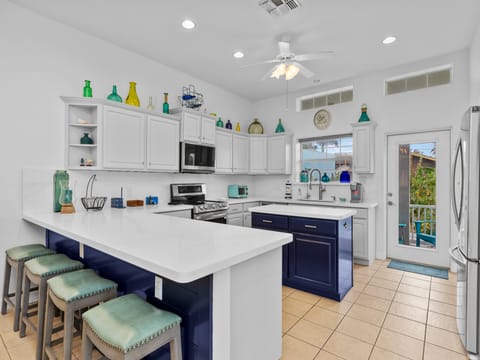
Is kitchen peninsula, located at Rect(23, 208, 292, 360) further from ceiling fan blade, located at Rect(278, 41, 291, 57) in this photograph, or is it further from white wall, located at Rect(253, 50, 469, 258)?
white wall, located at Rect(253, 50, 469, 258)

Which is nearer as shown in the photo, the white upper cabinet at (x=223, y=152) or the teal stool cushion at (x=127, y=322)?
the teal stool cushion at (x=127, y=322)

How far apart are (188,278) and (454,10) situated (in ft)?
12.2

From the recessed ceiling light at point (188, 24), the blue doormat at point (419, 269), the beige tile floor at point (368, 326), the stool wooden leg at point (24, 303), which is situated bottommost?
the beige tile floor at point (368, 326)

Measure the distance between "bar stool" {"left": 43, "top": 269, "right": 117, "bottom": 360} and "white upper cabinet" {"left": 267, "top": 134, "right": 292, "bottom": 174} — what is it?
4068mm

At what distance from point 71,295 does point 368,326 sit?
7.83ft

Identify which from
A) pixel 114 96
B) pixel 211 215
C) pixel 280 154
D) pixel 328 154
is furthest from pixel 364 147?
pixel 114 96

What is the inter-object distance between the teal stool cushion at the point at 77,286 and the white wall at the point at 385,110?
13.6 ft

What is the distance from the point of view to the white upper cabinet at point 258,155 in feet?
17.9

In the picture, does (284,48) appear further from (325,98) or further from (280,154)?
(280,154)

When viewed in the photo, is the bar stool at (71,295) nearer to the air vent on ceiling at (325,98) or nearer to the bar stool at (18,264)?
the bar stool at (18,264)

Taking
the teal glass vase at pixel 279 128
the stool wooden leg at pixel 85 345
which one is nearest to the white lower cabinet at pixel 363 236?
the teal glass vase at pixel 279 128

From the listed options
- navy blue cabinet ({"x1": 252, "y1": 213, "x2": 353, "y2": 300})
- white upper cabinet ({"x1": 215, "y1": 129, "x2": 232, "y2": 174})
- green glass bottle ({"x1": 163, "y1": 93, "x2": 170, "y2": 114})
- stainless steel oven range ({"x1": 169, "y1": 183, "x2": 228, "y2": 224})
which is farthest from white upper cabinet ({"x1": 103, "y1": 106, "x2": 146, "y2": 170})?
navy blue cabinet ({"x1": 252, "y1": 213, "x2": 353, "y2": 300})

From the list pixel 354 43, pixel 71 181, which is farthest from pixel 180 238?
pixel 354 43

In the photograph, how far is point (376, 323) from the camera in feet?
7.86
